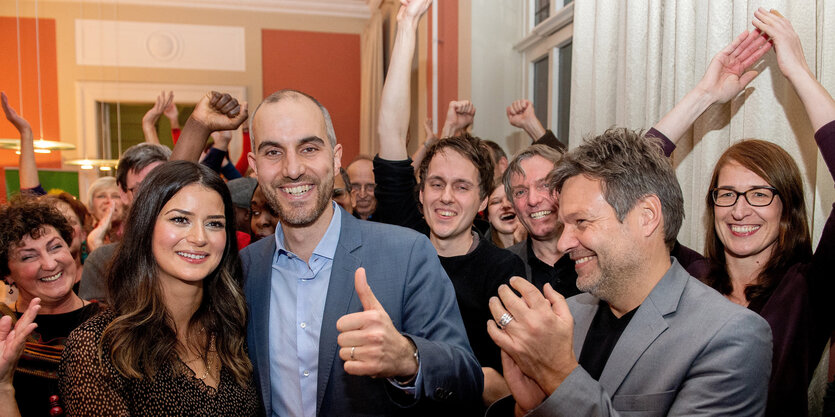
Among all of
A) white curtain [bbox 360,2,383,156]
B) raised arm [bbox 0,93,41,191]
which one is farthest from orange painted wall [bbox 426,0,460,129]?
raised arm [bbox 0,93,41,191]

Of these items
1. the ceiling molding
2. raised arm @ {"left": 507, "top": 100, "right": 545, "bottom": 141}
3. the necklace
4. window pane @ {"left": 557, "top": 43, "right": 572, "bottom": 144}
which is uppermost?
the ceiling molding

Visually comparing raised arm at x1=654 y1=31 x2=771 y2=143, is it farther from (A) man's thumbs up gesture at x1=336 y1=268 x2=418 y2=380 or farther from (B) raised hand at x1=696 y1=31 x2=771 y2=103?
(A) man's thumbs up gesture at x1=336 y1=268 x2=418 y2=380

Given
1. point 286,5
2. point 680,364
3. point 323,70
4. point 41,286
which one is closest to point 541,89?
point 680,364

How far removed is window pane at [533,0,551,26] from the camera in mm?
3934

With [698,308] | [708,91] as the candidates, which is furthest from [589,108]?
[698,308]

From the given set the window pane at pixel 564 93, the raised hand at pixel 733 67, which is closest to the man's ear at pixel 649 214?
the raised hand at pixel 733 67

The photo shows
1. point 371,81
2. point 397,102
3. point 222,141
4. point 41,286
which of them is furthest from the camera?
point 371,81

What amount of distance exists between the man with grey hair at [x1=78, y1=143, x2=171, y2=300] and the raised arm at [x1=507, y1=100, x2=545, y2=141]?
1.73 meters

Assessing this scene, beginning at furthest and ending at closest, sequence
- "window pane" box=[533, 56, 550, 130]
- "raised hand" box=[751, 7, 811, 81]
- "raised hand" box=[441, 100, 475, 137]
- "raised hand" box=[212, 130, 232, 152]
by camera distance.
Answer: "window pane" box=[533, 56, 550, 130]
"raised hand" box=[212, 130, 232, 152]
"raised hand" box=[441, 100, 475, 137]
"raised hand" box=[751, 7, 811, 81]

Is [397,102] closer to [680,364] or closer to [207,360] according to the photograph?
[207,360]

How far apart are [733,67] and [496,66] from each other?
8.41 ft

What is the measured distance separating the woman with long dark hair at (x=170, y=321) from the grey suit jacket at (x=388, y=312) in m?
0.10

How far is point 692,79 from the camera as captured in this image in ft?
7.13

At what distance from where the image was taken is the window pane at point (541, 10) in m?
3.93
